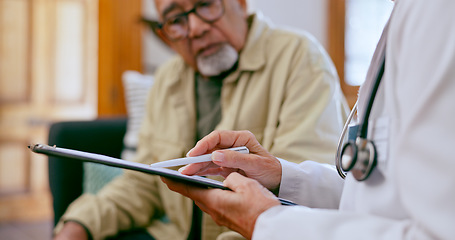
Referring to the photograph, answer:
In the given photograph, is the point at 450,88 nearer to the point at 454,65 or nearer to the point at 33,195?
the point at 454,65

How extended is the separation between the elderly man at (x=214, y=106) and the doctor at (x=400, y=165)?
36 cm

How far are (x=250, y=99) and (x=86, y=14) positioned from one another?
2.78 m

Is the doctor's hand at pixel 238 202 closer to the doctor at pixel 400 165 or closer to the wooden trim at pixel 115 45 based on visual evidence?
the doctor at pixel 400 165

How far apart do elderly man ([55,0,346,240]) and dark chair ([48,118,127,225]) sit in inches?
9.4

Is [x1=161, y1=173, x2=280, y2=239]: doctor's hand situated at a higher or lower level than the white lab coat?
lower

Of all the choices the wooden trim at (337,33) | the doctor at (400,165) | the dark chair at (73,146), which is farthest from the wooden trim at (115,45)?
the doctor at (400,165)

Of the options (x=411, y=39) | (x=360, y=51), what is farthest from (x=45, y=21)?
(x=411, y=39)

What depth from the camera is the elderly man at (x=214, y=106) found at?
0.98 meters

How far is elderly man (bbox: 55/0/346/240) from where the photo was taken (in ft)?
3.22

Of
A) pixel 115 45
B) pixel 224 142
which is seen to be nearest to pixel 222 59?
pixel 224 142

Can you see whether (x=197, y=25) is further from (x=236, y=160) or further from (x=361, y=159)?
(x=361, y=159)

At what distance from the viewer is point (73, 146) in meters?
1.49

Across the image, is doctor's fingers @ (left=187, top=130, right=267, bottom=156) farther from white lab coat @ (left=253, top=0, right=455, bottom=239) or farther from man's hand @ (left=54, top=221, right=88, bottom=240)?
man's hand @ (left=54, top=221, right=88, bottom=240)

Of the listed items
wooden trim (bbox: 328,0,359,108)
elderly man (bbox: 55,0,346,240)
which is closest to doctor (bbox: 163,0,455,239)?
elderly man (bbox: 55,0,346,240)
